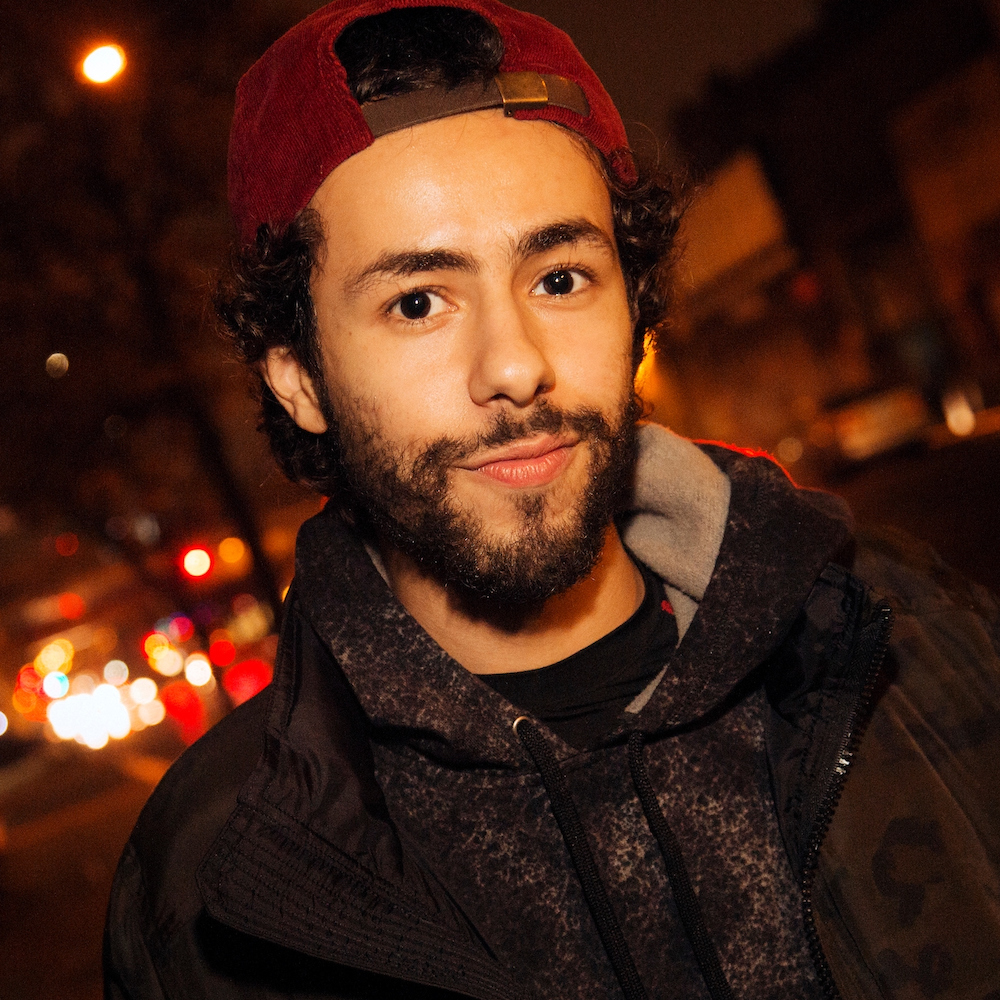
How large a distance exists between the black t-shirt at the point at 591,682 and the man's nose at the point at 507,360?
66 centimetres

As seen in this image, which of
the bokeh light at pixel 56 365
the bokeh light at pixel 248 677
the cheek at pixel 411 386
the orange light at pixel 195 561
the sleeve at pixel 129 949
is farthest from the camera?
the bokeh light at pixel 248 677

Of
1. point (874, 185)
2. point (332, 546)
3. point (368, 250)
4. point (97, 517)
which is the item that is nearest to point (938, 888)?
point (332, 546)

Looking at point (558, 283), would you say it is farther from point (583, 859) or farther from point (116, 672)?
point (116, 672)

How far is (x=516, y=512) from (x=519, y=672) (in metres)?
0.41

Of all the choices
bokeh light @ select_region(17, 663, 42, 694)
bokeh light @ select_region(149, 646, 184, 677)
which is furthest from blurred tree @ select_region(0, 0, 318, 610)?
bokeh light @ select_region(17, 663, 42, 694)

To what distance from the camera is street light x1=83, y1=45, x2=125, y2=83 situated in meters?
6.95

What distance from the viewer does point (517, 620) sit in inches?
80.8

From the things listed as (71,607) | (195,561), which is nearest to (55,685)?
(71,607)

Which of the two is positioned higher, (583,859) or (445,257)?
(445,257)

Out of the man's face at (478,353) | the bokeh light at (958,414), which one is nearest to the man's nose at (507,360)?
the man's face at (478,353)

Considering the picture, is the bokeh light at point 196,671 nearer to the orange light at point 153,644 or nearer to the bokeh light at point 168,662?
the bokeh light at point 168,662

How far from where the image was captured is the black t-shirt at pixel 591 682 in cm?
197

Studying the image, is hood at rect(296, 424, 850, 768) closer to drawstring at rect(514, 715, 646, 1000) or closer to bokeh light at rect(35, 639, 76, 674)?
drawstring at rect(514, 715, 646, 1000)

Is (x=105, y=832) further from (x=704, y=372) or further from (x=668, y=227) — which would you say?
(x=704, y=372)
